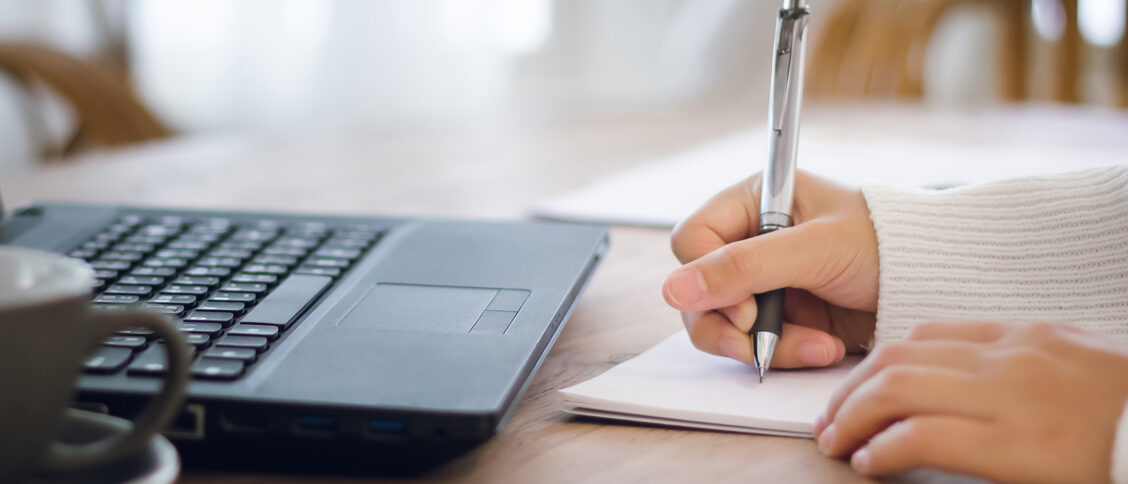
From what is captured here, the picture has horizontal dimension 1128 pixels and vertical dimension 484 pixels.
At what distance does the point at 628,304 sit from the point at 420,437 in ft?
0.90

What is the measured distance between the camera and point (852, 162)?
38.3 inches

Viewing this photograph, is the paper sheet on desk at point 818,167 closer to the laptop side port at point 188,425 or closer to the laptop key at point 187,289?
the laptop key at point 187,289

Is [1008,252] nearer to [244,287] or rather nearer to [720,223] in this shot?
[720,223]

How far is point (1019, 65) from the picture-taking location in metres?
2.00

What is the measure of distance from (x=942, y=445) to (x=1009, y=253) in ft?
0.65

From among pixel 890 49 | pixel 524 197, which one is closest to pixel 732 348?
pixel 524 197

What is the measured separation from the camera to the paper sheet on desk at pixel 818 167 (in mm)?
818

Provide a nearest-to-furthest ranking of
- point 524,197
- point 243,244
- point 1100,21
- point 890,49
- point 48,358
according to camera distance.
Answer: point 48,358
point 243,244
point 524,197
point 890,49
point 1100,21

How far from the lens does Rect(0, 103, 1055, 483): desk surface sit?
37 cm

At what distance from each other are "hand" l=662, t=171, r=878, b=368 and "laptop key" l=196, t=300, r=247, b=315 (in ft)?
0.63

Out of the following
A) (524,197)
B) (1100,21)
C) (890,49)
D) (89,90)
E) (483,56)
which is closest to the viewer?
(524,197)

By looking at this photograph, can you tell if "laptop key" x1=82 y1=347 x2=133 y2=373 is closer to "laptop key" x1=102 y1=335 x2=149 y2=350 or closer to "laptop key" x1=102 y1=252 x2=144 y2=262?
"laptop key" x1=102 y1=335 x2=149 y2=350

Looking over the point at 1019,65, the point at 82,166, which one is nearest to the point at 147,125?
the point at 82,166

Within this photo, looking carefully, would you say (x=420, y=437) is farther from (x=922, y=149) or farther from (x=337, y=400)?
(x=922, y=149)
